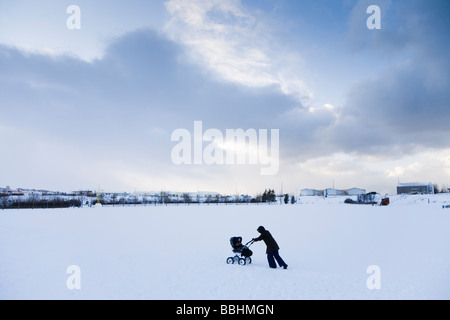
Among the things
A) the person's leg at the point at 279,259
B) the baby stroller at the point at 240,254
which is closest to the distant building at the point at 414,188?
the person's leg at the point at 279,259

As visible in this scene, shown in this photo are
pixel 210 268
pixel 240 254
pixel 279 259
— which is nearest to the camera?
pixel 210 268

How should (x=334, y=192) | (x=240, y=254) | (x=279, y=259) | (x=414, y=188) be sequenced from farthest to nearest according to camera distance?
(x=334, y=192) → (x=414, y=188) → (x=240, y=254) → (x=279, y=259)

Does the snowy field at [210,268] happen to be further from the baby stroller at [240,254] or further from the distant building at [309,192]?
the distant building at [309,192]

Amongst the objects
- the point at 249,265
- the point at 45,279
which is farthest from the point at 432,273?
the point at 45,279

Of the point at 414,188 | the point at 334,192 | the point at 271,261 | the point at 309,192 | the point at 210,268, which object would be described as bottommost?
the point at 309,192

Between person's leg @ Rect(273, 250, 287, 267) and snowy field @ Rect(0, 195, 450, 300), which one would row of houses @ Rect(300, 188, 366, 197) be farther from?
person's leg @ Rect(273, 250, 287, 267)

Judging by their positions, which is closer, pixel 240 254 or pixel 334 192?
pixel 240 254

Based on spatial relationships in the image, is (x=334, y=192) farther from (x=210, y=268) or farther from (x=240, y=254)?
(x=210, y=268)

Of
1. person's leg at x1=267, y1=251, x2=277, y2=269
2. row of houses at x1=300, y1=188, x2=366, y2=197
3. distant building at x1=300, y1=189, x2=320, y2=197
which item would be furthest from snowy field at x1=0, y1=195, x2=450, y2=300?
distant building at x1=300, y1=189, x2=320, y2=197

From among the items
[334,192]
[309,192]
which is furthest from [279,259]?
[309,192]

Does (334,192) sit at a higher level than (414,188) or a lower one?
lower

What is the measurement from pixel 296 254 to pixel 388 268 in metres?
3.25
